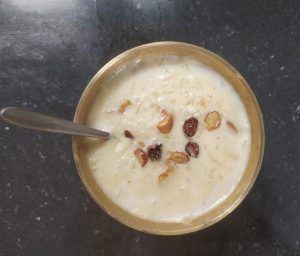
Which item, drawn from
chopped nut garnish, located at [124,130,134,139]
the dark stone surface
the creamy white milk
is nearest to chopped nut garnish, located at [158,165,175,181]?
the creamy white milk

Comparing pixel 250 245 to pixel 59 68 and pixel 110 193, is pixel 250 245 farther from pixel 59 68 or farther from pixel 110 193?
pixel 59 68

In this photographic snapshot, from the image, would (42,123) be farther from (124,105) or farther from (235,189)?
(235,189)

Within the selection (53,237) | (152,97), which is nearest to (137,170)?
(152,97)

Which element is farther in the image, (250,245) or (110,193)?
(250,245)

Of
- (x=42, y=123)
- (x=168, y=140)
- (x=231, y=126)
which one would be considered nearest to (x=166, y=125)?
(x=168, y=140)

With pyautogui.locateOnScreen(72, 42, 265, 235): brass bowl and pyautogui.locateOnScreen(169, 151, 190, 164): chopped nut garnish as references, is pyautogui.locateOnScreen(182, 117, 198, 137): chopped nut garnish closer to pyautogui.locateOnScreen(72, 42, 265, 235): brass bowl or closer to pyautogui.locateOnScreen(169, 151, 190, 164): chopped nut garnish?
pyautogui.locateOnScreen(169, 151, 190, 164): chopped nut garnish

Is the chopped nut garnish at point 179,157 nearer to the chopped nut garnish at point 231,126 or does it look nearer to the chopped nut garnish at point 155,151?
the chopped nut garnish at point 155,151
